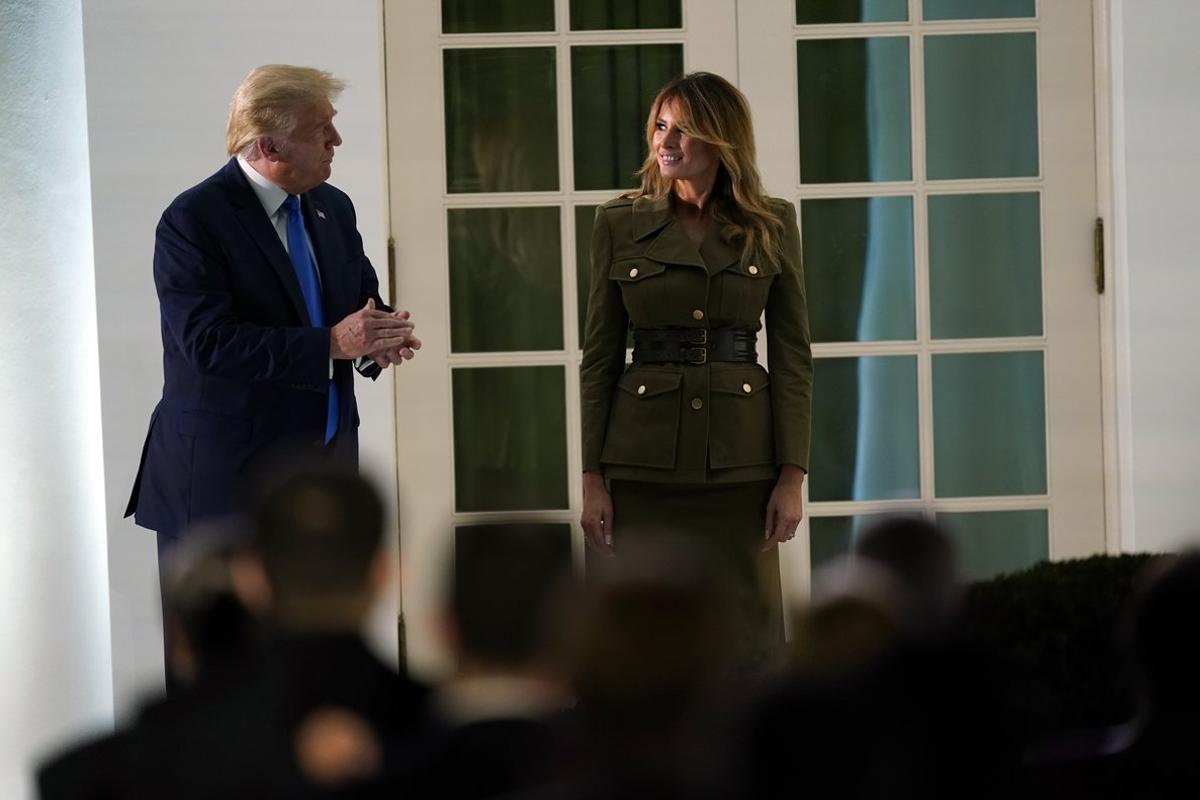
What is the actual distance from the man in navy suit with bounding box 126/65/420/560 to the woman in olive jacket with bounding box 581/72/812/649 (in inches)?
19.4

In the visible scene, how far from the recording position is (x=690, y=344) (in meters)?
3.48

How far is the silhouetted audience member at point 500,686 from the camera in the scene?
720 millimetres

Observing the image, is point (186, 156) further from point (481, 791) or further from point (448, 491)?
point (481, 791)

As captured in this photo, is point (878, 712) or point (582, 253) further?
point (582, 253)

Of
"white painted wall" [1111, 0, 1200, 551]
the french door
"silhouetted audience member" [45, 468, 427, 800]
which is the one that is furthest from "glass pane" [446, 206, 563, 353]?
"silhouetted audience member" [45, 468, 427, 800]

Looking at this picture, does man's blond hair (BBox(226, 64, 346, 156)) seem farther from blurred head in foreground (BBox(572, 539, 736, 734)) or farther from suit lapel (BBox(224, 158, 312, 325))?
blurred head in foreground (BBox(572, 539, 736, 734))

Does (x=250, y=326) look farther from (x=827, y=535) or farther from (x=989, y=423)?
(x=989, y=423)

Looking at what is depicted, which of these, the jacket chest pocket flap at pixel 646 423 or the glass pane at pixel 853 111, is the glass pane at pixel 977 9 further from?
the jacket chest pocket flap at pixel 646 423

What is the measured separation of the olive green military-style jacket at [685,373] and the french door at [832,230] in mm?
1098

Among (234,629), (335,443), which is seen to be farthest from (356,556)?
(335,443)

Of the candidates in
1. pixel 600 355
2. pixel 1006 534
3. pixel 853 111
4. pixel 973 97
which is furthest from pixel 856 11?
pixel 600 355

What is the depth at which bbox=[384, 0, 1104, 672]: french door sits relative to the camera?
15.0ft

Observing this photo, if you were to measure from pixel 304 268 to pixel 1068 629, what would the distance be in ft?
8.35

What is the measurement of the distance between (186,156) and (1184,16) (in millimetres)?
2766
